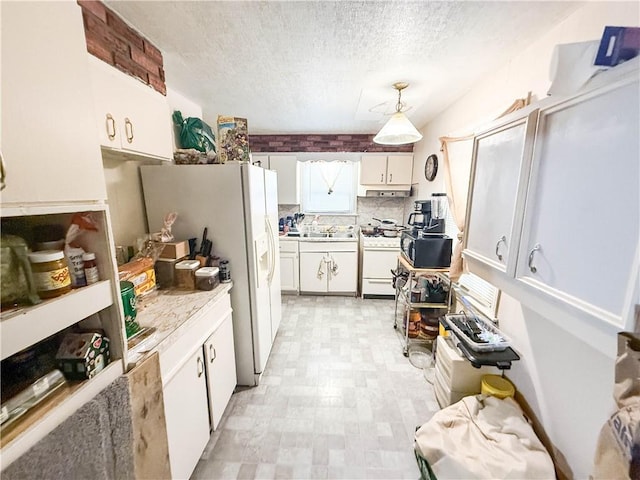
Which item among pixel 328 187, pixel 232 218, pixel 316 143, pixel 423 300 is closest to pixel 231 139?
pixel 232 218

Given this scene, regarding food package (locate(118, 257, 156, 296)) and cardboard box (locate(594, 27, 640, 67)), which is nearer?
cardboard box (locate(594, 27, 640, 67))

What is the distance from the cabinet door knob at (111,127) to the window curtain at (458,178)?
2.33 metres

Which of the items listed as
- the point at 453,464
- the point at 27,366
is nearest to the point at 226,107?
the point at 27,366

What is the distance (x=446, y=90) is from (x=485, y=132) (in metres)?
1.17

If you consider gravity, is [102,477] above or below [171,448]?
above

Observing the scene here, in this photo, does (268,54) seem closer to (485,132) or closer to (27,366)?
(485,132)

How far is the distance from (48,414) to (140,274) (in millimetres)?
937

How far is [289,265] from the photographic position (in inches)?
145

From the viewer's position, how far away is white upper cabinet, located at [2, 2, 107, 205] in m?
0.55

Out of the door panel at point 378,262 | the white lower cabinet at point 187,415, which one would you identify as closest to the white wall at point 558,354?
the door panel at point 378,262

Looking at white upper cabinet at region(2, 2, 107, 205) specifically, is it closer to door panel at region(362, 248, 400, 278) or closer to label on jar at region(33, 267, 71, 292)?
label on jar at region(33, 267, 71, 292)

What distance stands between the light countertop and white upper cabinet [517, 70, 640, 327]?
1.55 meters

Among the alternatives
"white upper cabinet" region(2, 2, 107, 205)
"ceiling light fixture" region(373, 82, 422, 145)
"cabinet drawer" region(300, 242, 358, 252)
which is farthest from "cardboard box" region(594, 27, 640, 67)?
"cabinet drawer" region(300, 242, 358, 252)

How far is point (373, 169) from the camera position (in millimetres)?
3762
